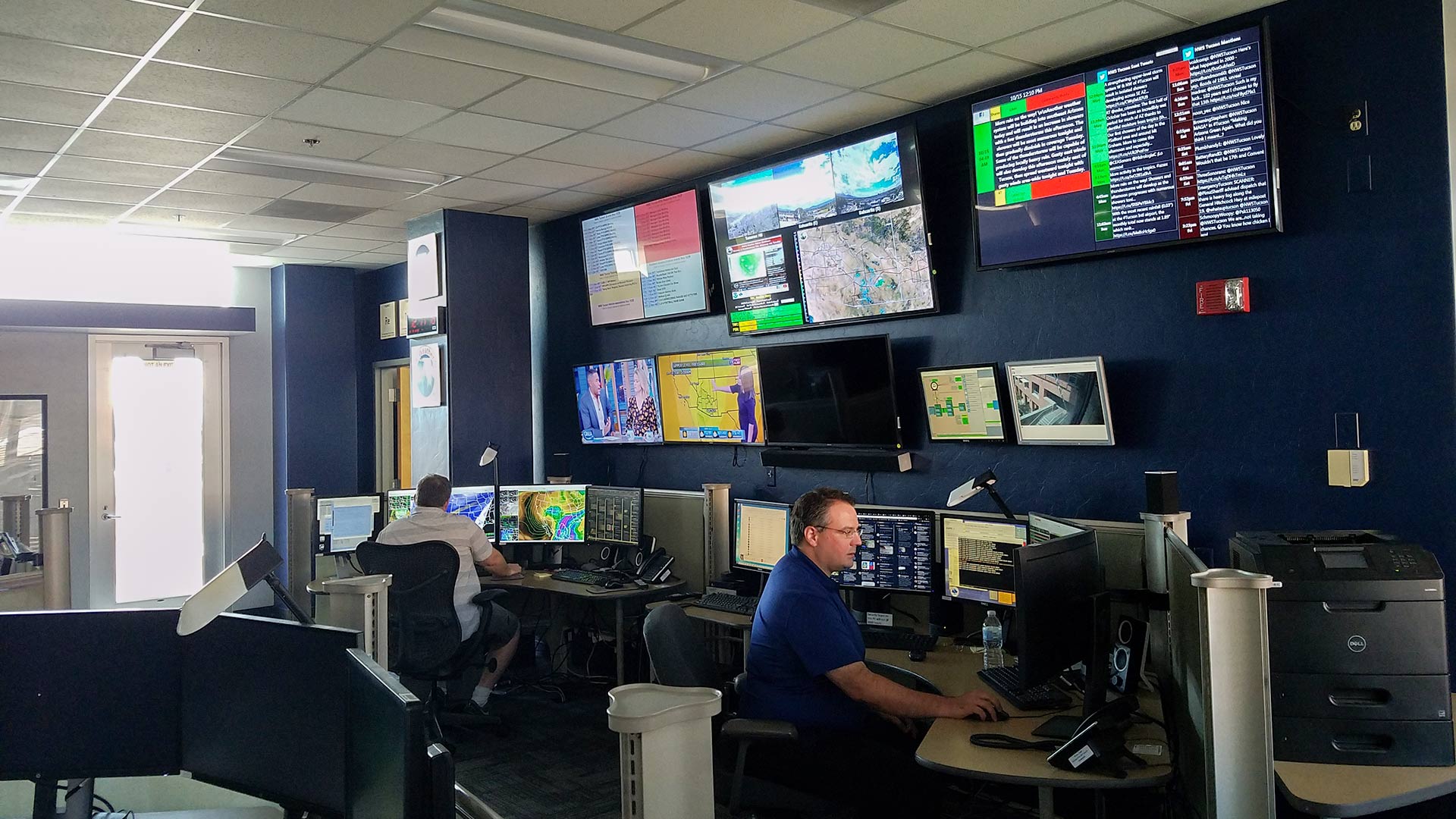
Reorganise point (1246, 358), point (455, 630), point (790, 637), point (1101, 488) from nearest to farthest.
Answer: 1. point (790, 637)
2. point (1246, 358)
3. point (1101, 488)
4. point (455, 630)

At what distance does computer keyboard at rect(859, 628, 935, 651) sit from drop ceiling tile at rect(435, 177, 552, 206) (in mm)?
3181

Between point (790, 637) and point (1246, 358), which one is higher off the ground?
point (1246, 358)

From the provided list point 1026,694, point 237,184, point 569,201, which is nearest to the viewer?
point 1026,694

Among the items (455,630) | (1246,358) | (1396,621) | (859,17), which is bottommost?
(455,630)

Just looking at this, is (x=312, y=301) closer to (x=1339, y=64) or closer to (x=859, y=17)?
(x=859, y=17)

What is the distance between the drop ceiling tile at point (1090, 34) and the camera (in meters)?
3.27

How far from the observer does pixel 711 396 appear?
5.41 metres

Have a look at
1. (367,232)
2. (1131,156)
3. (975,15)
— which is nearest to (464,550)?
(367,232)

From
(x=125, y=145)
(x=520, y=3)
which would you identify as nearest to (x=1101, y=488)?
(x=520, y=3)

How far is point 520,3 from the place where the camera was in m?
3.11

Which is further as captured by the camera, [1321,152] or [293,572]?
[293,572]

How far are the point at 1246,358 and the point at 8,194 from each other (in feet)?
19.8

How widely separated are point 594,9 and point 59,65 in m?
1.89

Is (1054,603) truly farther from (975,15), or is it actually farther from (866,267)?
(866,267)
